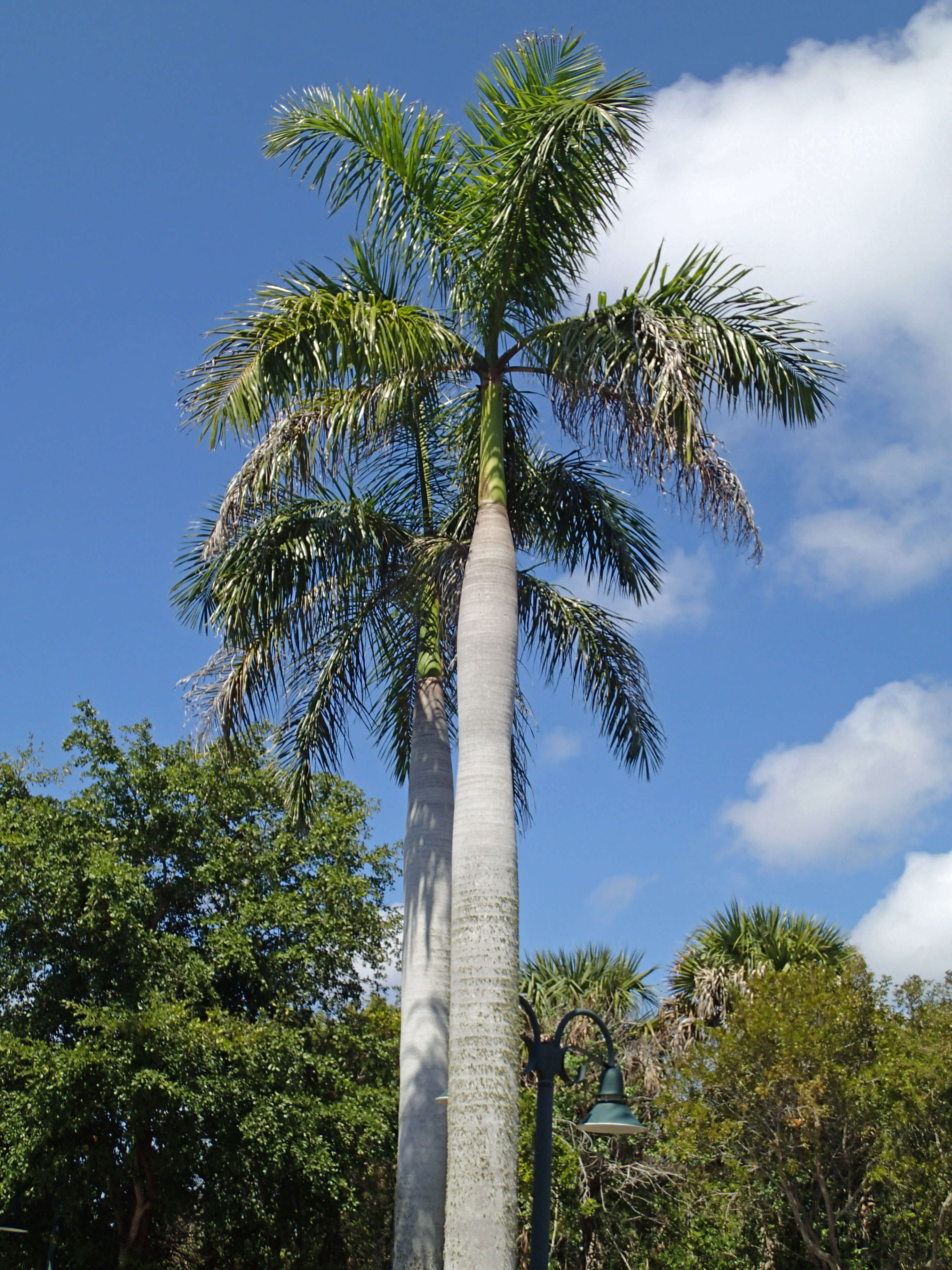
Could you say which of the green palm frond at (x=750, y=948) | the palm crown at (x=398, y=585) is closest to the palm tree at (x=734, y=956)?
the green palm frond at (x=750, y=948)

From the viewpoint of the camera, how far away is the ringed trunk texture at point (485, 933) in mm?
7316

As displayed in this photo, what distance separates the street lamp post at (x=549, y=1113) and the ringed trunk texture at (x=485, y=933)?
0.18m

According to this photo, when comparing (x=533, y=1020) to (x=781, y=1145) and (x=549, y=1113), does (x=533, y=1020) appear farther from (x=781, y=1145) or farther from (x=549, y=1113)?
(x=781, y=1145)

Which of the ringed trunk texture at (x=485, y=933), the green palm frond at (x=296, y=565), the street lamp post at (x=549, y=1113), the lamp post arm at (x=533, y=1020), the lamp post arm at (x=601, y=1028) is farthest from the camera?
the green palm frond at (x=296, y=565)

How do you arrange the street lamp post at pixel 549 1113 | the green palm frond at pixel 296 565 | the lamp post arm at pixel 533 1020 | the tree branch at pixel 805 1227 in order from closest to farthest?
the street lamp post at pixel 549 1113
the lamp post arm at pixel 533 1020
the green palm frond at pixel 296 565
the tree branch at pixel 805 1227

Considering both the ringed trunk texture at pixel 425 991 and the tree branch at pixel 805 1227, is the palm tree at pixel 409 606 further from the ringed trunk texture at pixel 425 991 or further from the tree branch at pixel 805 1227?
the tree branch at pixel 805 1227

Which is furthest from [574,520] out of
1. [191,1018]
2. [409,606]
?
[191,1018]

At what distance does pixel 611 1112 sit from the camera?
7773 millimetres

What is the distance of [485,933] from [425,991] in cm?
272

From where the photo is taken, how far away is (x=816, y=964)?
16.0m

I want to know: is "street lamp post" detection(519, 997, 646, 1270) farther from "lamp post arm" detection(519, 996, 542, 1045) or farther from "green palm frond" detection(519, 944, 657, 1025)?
"green palm frond" detection(519, 944, 657, 1025)

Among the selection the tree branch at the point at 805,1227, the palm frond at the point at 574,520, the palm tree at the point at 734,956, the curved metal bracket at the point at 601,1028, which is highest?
the palm frond at the point at 574,520

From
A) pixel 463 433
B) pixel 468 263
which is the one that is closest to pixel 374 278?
pixel 468 263

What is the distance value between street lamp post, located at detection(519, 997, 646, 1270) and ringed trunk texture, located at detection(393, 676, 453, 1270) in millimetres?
1844
